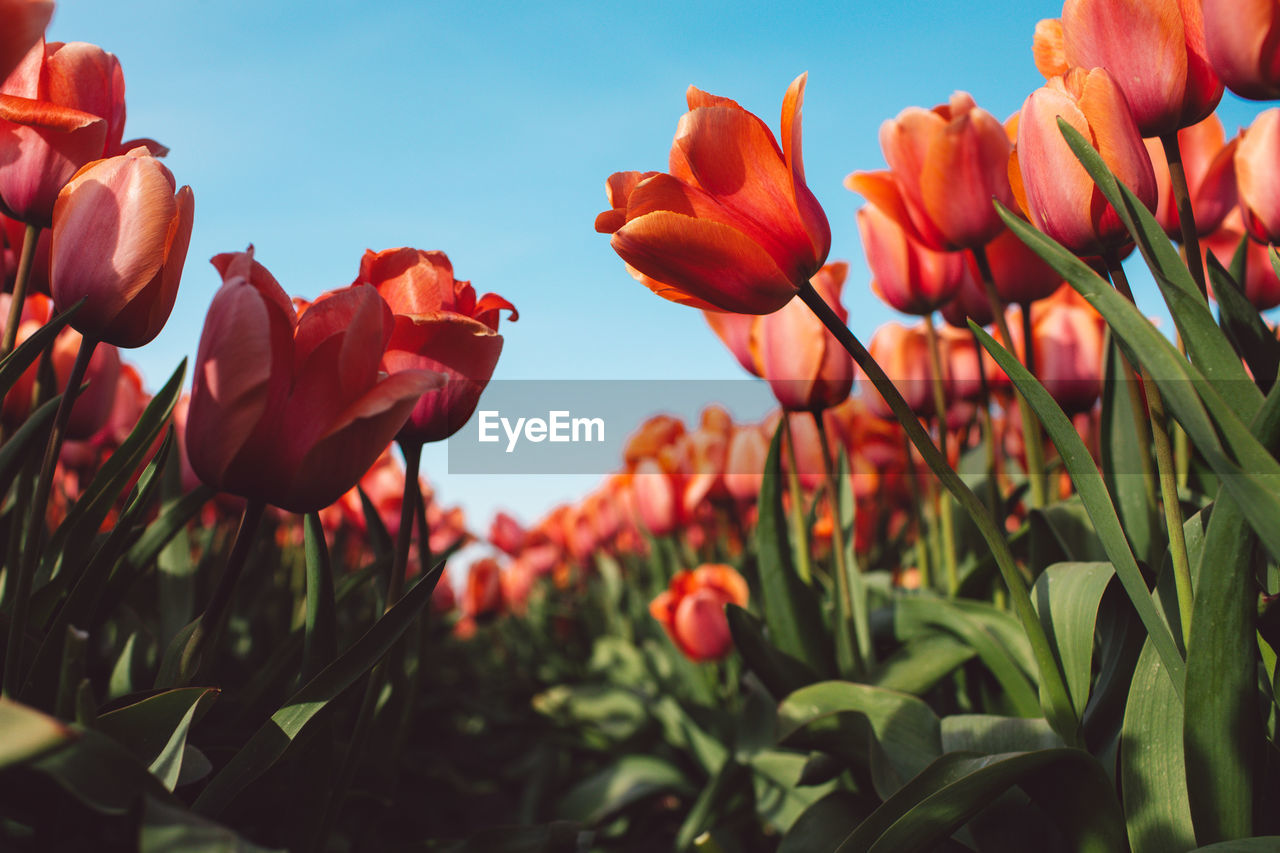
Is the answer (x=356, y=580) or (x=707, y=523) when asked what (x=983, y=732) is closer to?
(x=356, y=580)

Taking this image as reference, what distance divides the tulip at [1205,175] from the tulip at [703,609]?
1033 mm

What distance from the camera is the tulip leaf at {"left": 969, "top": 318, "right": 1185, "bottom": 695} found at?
58cm

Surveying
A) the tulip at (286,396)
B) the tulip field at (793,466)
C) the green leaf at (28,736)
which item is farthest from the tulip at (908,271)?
the green leaf at (28,736)

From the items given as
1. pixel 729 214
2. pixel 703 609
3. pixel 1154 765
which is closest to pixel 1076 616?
pixel 1154 765

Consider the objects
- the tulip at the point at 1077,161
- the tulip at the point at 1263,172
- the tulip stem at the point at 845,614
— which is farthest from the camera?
the tulip stem at the point at 845,614

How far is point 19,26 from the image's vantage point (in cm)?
65

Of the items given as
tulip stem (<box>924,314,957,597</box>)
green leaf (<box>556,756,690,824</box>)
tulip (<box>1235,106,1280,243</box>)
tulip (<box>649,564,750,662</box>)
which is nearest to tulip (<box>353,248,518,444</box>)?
tulip stem (<box>924,314,957,597</box>)

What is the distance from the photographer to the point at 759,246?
2.17 ft

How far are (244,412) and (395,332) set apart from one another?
17cm

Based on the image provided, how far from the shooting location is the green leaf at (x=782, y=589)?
3.93 ft

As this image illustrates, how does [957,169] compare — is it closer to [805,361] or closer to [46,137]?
[805,361]

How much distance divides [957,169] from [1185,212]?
35cm

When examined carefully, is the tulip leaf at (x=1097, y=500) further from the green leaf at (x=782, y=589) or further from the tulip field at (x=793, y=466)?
the green leaf at (x=782, y=589)

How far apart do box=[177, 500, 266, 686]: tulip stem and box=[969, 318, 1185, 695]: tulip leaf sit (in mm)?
515
